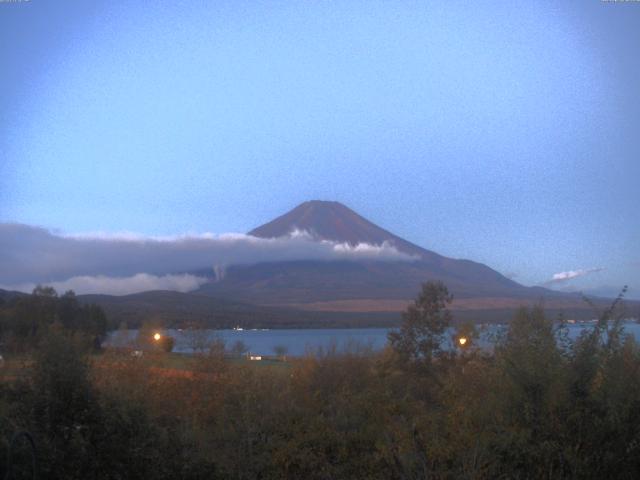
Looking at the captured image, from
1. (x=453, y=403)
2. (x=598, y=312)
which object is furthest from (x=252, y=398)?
(x=598, y=312)

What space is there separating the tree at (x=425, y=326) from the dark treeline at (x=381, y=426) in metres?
13.4

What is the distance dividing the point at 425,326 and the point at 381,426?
15425 mm

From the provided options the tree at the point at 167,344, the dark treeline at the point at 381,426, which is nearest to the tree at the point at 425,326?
the tree at the point at 167,344

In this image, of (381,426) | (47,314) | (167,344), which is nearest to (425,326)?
(167,344)

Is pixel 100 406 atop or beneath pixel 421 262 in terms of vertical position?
beneath

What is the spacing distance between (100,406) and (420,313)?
750 inches

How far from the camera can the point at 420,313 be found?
25.5 meters

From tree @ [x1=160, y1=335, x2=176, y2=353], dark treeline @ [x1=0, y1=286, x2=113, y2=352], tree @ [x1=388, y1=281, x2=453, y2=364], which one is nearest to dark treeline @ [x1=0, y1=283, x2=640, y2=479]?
tree @ [x1=160, y1=335, x2=176, y2=353]

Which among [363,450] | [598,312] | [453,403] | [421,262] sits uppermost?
[421,262]

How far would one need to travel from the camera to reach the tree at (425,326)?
24484 millimetres

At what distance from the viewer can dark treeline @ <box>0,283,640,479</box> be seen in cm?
702

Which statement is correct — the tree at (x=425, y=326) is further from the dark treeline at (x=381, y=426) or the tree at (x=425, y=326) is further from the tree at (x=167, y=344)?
the dark treeline at (x=381, y=426)

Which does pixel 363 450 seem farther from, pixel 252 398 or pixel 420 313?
pixel 420 313

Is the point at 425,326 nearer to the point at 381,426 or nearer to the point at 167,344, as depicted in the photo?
the point at 167,344
